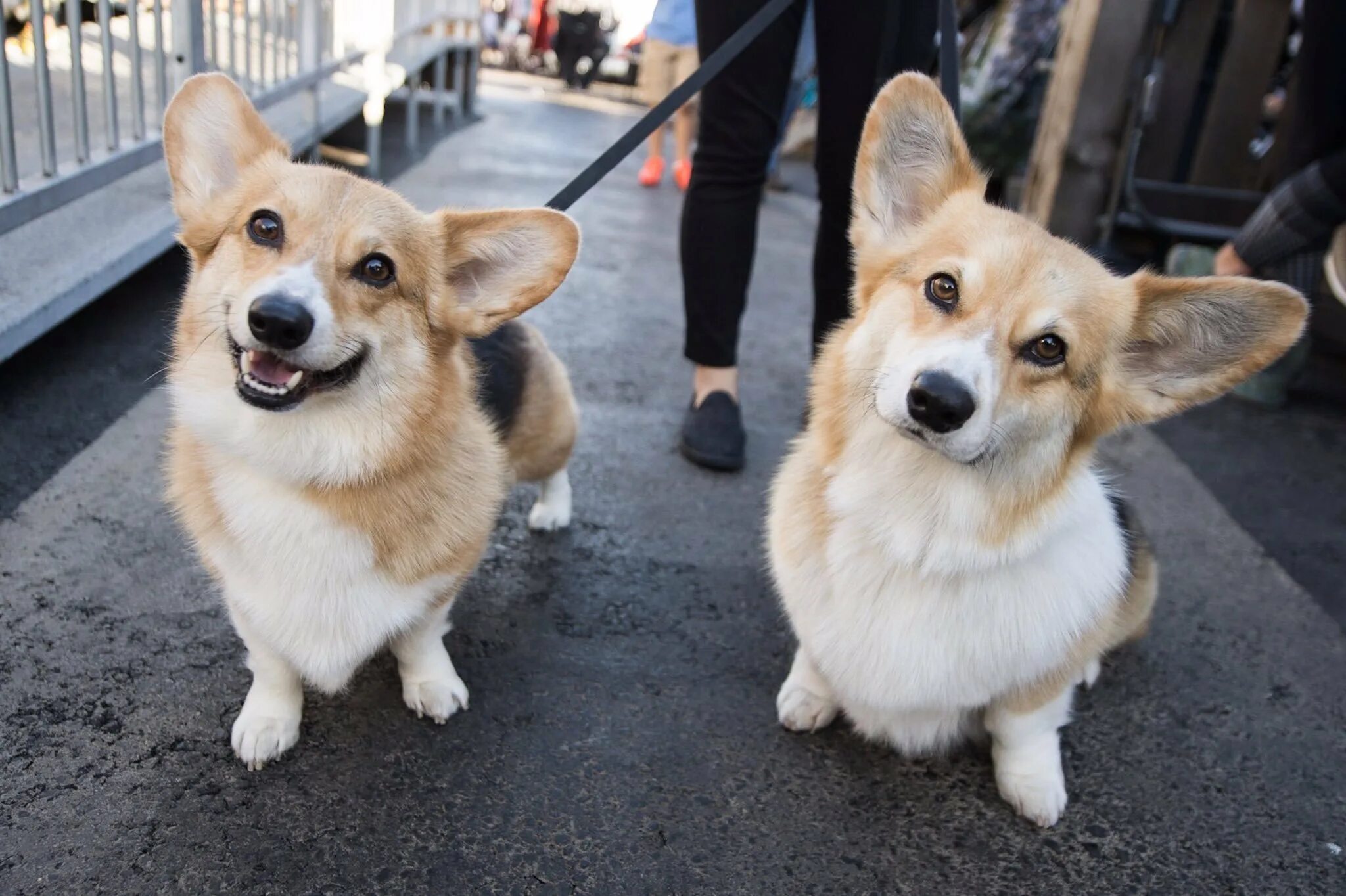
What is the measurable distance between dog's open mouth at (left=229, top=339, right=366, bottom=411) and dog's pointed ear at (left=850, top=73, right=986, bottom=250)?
1002 millimetres

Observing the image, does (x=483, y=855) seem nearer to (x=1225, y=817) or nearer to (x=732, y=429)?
(x=1225, y=817)

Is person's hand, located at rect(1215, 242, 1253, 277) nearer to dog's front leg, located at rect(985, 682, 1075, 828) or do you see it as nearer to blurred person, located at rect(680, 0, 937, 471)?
blurred person, located at rect(680, 0, 937, 471)

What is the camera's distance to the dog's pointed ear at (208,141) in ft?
5.93

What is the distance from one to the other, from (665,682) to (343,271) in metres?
1.05

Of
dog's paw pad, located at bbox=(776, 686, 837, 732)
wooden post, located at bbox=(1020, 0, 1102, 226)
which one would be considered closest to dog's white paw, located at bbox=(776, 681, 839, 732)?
dog's paw pad, located at bbox=(776, 686, 837, 732)

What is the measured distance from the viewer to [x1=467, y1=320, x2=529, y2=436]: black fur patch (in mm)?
2139

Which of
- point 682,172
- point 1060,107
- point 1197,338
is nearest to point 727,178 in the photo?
point 1197,338

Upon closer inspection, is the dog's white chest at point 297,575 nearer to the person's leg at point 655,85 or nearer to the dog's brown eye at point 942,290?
the dog's brown eye at point 942,290

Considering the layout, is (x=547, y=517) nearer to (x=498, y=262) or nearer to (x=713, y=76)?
(x=498, y=262)

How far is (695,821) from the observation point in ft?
5.88

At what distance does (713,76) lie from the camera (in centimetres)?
233

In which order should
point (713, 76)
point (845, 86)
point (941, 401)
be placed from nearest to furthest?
point (941, 401)
point (713, 76)
point (845, 86)

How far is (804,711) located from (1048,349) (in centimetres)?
85

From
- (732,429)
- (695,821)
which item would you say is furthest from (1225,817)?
(732,429)
